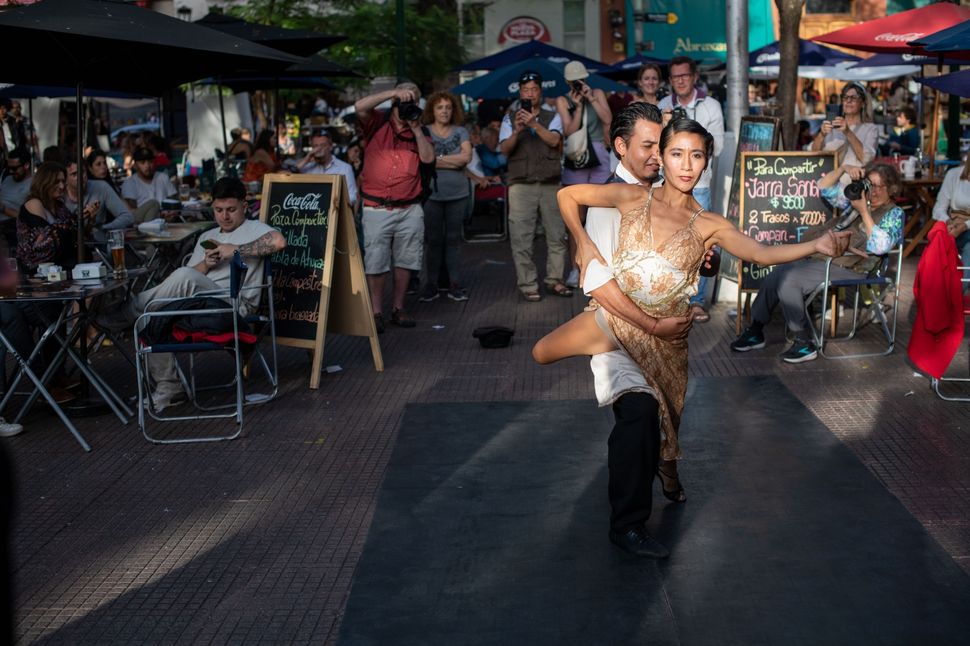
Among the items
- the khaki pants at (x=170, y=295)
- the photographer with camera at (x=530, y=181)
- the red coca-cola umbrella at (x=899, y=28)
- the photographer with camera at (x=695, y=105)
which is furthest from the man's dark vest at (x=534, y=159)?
the red coca-cola umbrella at (x=899, y=28)

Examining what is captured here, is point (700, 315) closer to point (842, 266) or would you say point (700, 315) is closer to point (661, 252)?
point (842, 266)

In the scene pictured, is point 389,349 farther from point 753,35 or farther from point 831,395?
point 753,35

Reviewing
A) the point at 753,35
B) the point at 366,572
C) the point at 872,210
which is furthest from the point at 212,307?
the point at 753,35

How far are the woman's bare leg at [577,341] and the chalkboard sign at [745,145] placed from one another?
17.1 feet

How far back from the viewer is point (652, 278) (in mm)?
5039

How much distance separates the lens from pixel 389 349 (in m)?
9.63

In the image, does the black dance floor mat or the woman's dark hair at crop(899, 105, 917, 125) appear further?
the woman's dark hair at crop(899, 105, 917, 125)

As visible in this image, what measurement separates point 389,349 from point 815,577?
17.2 feet

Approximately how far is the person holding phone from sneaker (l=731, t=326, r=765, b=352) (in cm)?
220

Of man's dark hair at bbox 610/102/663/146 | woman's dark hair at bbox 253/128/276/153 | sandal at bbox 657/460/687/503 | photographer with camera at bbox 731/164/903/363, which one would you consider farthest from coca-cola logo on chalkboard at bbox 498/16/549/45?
sandal at bbox 657/460/687/503

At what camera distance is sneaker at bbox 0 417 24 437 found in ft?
24.0

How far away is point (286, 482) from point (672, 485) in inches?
79.6

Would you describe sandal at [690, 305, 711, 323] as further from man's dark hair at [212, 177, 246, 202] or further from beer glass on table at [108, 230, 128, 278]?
beer glass on table at [108, 230, 128, 278]

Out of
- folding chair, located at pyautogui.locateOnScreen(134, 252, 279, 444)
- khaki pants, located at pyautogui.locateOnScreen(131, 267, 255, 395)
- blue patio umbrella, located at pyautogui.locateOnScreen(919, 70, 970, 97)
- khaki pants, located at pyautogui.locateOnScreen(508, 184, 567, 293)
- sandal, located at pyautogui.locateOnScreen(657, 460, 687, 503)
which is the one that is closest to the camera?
sandal, located at pyautogui.locateOnScreen(657, 460, 687, 503)
